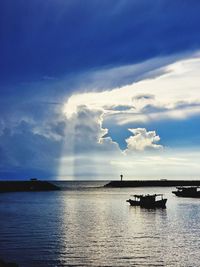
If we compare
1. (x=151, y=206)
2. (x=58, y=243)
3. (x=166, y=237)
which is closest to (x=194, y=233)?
(x=166, y=237)

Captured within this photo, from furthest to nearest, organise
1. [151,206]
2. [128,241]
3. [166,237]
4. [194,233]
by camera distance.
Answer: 1. [151,206]
2. [194,233]
3. [166,237]
4. [128,241]

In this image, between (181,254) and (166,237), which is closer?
(181,254)

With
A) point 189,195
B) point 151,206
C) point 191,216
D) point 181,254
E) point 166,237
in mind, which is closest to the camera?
point 181,254

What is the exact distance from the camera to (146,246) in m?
43.6

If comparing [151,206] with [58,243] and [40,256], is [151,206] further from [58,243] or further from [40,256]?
[40,256]

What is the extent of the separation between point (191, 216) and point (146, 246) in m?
36.2

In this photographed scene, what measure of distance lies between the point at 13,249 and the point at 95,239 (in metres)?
10.7

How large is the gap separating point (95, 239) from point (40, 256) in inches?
444

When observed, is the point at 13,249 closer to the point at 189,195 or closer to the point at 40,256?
the point at 40,256

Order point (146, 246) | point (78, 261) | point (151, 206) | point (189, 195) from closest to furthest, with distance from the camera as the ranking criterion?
point (78, 261)
point (146, 246)
point (151, 206)
point (189, 195)

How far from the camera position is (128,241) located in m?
47.0

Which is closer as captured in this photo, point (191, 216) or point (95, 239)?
point (95, 239)

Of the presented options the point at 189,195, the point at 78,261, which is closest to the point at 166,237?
the point at 78,261

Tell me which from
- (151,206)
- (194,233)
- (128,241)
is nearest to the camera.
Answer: (128,241)
